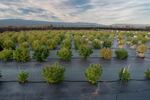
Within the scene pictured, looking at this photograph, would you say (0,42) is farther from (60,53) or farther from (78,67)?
(78,67)

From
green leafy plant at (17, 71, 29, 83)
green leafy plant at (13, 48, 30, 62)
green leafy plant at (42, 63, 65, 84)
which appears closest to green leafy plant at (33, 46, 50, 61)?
green leafy plant at (13, 48, 30, 62)

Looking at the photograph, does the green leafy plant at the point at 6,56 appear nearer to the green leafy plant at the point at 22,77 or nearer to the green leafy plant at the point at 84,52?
the green leafy plant at the point at 84,52

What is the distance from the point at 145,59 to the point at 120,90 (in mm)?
9323

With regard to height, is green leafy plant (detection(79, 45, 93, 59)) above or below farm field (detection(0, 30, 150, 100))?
above

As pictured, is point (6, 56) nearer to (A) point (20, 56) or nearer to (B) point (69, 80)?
(A) point (20, 56)

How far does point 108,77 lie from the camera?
1434 cm

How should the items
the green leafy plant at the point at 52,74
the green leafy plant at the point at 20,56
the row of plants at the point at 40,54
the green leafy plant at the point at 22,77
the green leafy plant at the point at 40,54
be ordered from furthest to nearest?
1. the green leafy plant at the point at 40,54
2. the row of plants at the point at 40,54
3. the green leafy plant at the point at 20,56
4. the green leafy plant at the point at 22,77
5. the green leafy plant at the point at 52,74

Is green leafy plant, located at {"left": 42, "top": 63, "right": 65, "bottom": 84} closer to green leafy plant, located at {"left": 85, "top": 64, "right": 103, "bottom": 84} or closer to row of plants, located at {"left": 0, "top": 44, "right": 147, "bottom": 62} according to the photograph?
green leafy plant, located at {"left": 85, "top": 64, "right": 103, "bottom": 84}

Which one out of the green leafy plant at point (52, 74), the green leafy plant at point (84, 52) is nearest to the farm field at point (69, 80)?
the green leafy plant at point (52, 74)

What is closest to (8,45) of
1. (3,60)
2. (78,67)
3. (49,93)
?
(3,60)

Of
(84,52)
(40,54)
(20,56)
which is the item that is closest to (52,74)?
(20,56)

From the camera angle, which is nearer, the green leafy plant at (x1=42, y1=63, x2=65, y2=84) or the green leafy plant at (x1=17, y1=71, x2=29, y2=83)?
the green leafy plant at (x1=42, y1=63, x2=65, y2=84)

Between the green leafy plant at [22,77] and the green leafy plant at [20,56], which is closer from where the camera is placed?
the green leafy plant at [22,77]

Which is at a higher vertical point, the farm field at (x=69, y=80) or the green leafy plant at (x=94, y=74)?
the green leafy plant at (x=94, y=74)
